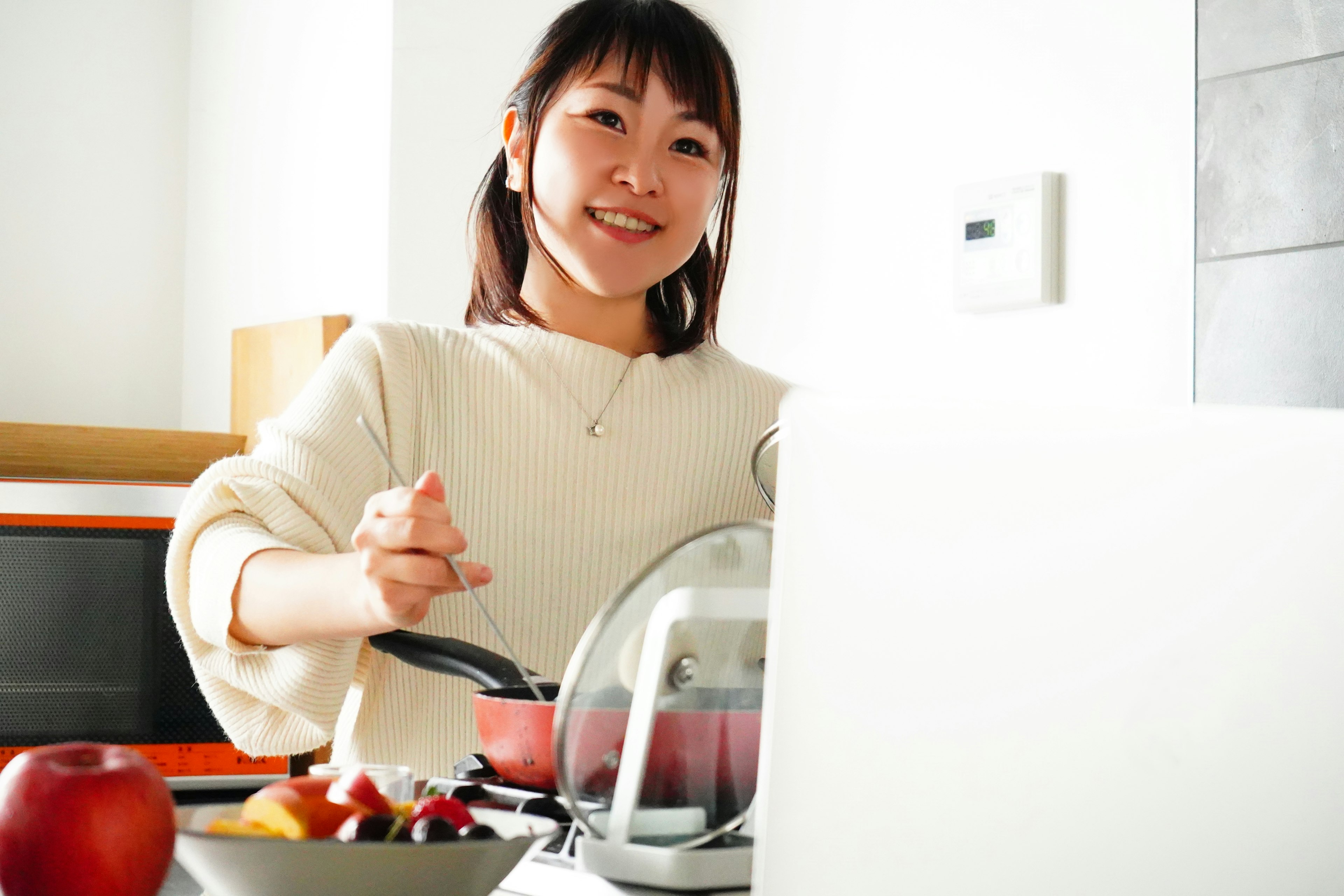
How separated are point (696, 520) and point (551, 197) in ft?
1.11

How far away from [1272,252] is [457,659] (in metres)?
0.99

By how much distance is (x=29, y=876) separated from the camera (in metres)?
0.45

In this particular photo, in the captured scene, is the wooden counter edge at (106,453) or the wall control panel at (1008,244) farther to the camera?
the wooden counter edge at (106,453)

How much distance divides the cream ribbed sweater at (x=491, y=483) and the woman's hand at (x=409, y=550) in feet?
0.90

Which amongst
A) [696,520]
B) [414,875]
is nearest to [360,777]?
[414,875]

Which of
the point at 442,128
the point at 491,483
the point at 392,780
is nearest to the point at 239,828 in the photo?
the point at 392,780

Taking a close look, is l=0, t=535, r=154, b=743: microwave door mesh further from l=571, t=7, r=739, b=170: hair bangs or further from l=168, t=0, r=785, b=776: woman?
l=571, t=7, r=739, b=170: hair bangs

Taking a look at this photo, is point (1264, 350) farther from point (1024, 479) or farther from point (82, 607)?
point (82, 607)

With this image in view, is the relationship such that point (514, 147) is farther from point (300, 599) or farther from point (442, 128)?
point (442, 128)

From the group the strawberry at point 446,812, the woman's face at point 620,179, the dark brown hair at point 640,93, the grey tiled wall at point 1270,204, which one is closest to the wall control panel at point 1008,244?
the grey tiled wall at point 1270,204

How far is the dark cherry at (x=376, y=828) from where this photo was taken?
1.50 ft

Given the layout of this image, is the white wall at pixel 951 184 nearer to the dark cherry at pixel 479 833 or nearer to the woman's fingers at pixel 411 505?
the woman's fingers at pixel 411 505

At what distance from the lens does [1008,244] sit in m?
1.51

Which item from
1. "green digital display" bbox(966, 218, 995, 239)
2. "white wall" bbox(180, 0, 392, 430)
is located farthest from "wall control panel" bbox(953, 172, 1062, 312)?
"white wall" bbox(180, 0, 392, 430)
